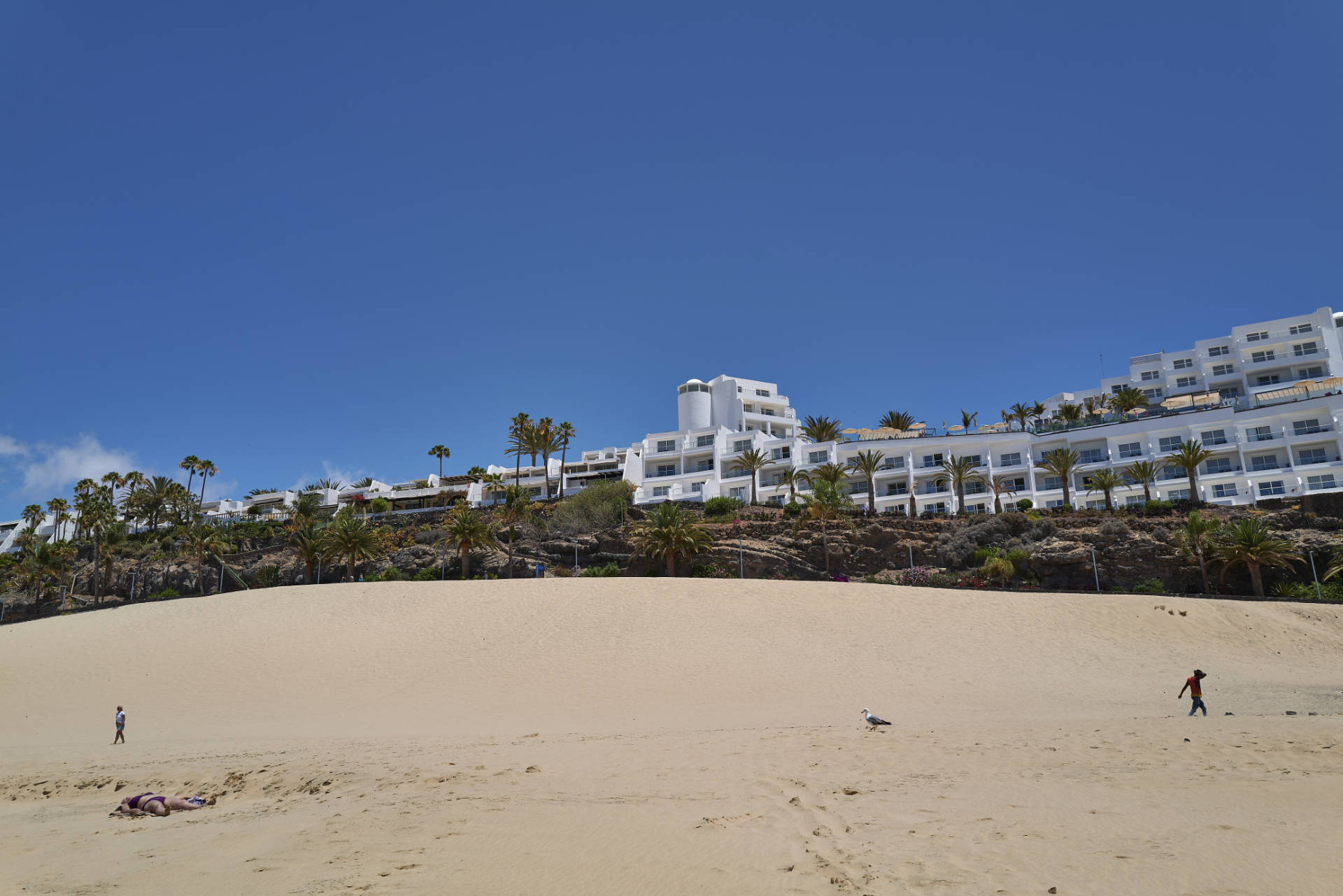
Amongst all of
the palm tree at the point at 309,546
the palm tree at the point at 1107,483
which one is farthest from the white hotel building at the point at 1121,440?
the palm tree at the point at 309,546

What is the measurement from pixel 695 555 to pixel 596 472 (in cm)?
5114

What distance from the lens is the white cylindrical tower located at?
10056 cm

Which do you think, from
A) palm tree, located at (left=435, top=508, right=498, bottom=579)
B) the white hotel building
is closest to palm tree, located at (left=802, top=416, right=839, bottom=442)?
the white hotel building

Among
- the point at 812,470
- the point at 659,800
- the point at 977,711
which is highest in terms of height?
the point at 812,470

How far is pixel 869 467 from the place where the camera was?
238 feet

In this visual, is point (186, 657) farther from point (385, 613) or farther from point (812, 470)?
point (812, 470)

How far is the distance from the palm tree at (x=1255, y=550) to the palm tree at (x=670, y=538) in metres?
28.2

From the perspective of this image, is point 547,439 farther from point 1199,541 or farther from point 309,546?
point 1199,541

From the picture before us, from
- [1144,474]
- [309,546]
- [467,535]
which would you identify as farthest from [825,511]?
[309,546]

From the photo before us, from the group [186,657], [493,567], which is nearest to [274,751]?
[186,657]

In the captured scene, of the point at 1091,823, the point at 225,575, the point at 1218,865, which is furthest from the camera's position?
the point at 225,575

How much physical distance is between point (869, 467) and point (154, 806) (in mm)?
66264

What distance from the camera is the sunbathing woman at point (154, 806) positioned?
11.2 meters

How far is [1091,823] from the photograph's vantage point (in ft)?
27.4
